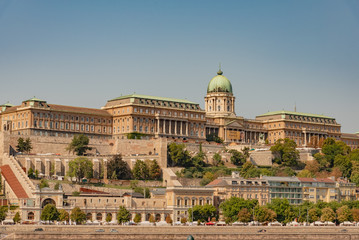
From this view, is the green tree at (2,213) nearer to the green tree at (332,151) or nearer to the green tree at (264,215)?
the green tree at (264,215)

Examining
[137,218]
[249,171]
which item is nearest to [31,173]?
[137,218]

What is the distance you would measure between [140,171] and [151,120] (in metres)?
29.8

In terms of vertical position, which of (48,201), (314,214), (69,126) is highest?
(69,126)

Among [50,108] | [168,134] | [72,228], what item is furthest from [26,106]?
[72,228]

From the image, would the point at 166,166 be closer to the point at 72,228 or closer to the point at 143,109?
the point at 143,109

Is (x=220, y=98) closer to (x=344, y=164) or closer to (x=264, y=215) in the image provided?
(x=344, y=164)

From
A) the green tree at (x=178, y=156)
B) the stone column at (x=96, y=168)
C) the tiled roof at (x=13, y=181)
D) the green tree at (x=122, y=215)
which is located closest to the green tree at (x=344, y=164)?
the green tree at (x=178, y=156)

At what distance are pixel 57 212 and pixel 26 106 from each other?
50199 millimetres

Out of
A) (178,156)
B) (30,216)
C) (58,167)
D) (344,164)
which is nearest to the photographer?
(30,216)

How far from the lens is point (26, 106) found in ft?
527

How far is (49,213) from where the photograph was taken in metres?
113

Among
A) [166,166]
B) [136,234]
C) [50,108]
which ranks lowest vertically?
[136,234]

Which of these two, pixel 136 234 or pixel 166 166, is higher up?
pixel 166 166

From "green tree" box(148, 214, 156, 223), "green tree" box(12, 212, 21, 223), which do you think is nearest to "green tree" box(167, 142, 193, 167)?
"green tree" box(148, 214, 156, 223)
